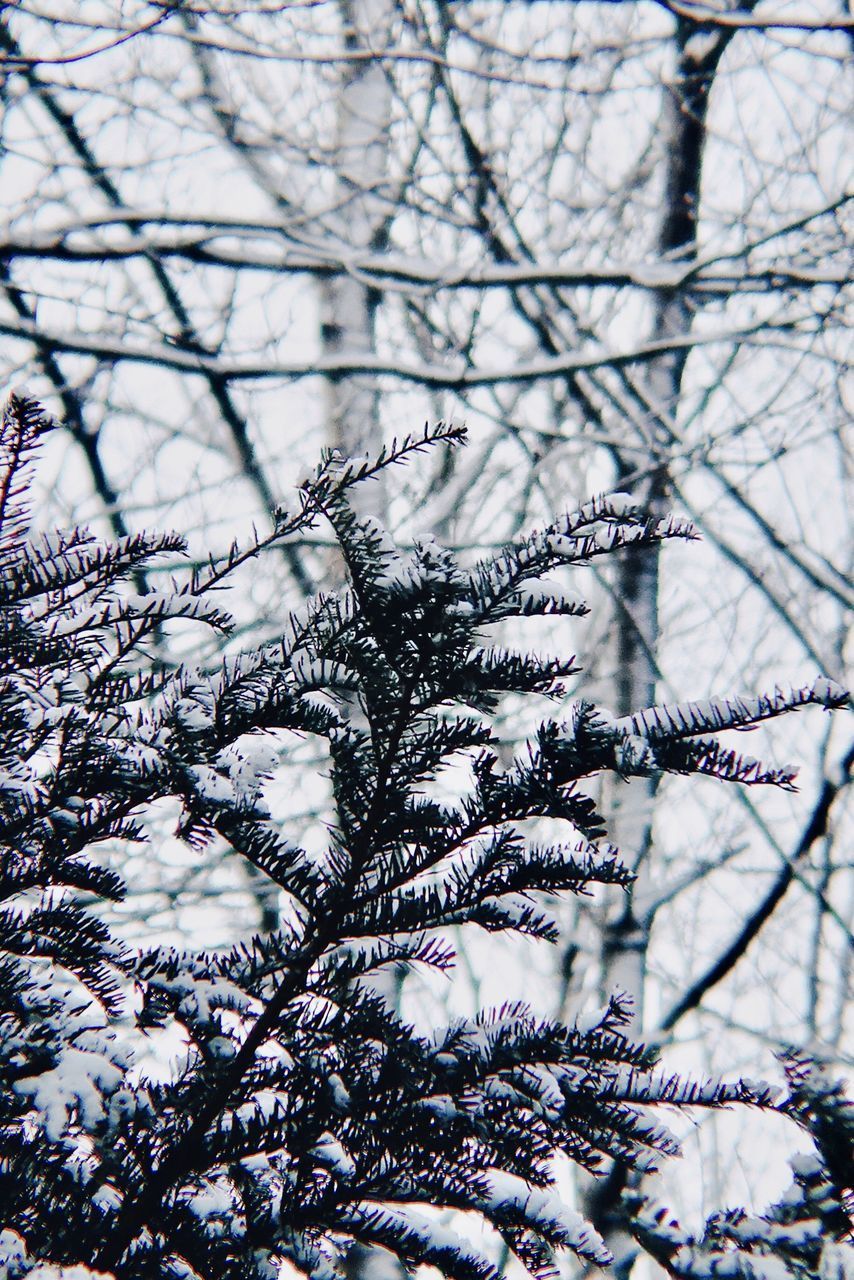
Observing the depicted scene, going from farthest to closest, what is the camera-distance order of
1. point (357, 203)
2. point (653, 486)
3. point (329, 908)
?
point (357, 203), point (653, 486), point (329, 908)

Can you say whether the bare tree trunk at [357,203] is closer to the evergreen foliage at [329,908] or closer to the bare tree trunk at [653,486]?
the bare tree trunk at [653,486]

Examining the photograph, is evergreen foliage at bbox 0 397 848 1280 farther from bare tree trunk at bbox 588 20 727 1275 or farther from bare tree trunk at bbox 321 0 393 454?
bare tree trunk at bbox 321 0 393 454

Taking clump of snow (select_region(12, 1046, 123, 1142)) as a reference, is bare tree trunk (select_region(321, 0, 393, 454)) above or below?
above

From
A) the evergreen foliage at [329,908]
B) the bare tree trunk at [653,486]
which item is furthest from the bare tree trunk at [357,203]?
the evergreen foliage at [329,908]

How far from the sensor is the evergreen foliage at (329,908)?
971mm

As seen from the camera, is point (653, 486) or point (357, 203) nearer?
point (653, 486)

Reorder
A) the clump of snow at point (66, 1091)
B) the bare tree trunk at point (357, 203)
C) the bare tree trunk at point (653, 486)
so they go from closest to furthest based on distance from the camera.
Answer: the clump of snow at point (66, 1091) < the bare tree trunk at point (653, 486) < the bare tree trunk at point (357, 203)

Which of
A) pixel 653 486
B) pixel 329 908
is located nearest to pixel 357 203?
pixel 653 486

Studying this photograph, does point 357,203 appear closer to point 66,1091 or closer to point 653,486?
point 653,486

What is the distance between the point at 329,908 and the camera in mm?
1044

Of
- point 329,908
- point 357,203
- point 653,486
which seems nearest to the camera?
Result: point 329,908

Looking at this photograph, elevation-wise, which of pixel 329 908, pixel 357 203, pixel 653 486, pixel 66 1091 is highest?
pixel 357 203

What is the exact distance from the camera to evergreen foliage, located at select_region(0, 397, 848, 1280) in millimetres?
971

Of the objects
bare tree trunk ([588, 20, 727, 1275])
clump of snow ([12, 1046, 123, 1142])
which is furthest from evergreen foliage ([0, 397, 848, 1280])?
bare tree trunk ([588, 20, 727, 1275])
